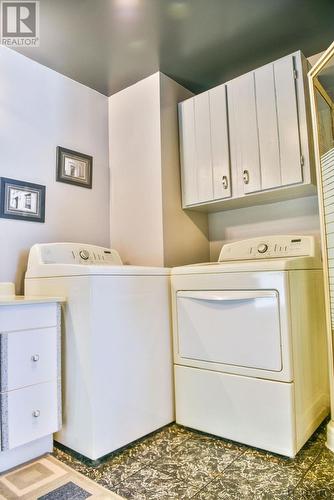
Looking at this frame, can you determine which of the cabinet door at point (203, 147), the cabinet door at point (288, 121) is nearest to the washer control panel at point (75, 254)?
the cabinet door at point (203, 147)

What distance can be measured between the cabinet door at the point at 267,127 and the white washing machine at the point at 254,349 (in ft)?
1.40

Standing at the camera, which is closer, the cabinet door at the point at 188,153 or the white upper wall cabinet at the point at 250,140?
the white upper wall cabinet at the point at 250,140

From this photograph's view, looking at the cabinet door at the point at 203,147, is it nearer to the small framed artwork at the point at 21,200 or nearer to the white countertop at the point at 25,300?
the small framed artwork at the point at 21,200

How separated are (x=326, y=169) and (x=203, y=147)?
0.96 metres

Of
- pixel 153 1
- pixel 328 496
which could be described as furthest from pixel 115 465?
pixel 153 1

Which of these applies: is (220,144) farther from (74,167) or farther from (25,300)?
(25,300)

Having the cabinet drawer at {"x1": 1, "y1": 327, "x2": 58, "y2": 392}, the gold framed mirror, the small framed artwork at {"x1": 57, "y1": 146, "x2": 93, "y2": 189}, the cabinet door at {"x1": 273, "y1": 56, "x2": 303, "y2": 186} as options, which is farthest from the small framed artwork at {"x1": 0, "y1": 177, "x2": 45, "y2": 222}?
the gold framed mirror

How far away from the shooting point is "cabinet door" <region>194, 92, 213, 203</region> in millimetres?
2367

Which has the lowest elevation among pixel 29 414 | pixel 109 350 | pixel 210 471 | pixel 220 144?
pixel 210 471

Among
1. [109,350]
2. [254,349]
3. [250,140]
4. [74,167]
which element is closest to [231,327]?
[254,349]

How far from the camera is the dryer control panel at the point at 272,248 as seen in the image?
1979mm

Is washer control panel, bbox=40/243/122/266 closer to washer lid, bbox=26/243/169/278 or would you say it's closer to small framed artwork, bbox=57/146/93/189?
washer lid, bbox=26/243/169/278

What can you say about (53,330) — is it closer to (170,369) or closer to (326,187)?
(170,369)

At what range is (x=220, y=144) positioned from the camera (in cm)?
231
